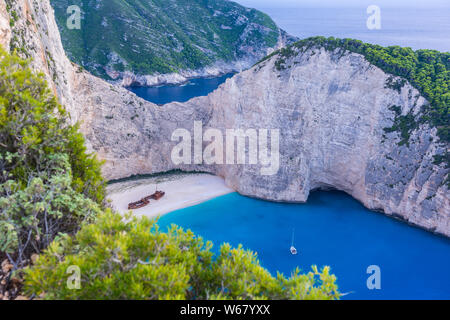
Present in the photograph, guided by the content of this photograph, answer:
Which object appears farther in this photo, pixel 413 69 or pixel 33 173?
pixel 413 69

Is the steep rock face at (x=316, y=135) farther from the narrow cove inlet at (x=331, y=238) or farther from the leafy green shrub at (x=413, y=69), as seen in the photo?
the narrow cove inlet at (x=331, y=238)

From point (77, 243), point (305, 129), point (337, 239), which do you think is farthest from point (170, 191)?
point (77, 243)

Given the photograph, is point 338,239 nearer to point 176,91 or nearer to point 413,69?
point 413,69

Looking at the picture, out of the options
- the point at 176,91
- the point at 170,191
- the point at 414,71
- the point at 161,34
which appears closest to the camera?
the point at 414,71

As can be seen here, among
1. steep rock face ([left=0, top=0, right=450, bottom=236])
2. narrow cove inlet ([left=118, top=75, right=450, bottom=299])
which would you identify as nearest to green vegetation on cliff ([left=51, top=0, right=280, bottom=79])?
steep rock face ([left=0, top=0, right=450, bottom=236])

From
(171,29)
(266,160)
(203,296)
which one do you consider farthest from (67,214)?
(171,29)

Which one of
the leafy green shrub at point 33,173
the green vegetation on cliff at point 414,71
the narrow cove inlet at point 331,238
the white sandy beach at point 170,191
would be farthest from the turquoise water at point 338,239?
the leafy green shrub at point 33,173
